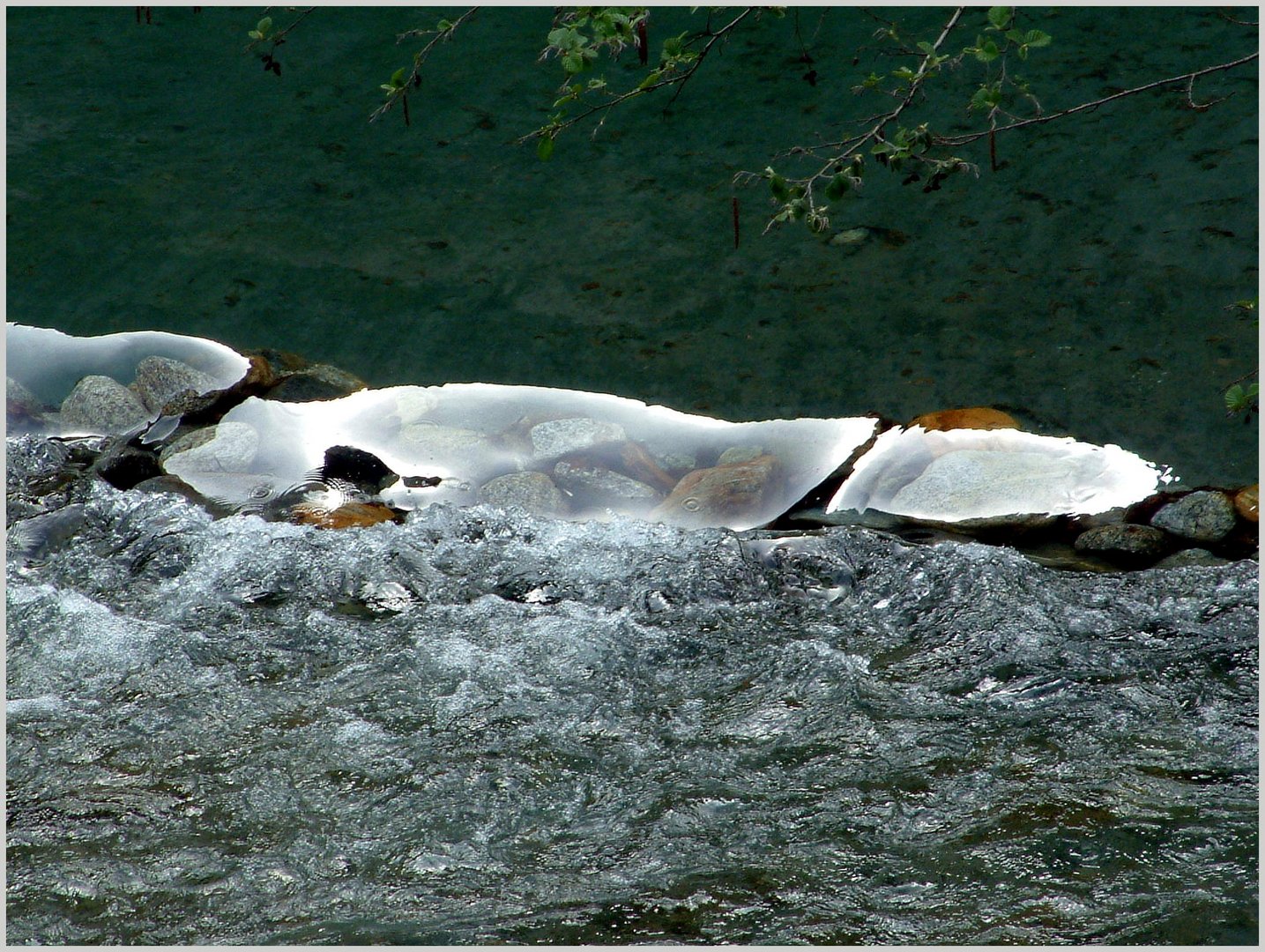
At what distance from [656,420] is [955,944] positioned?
268 centimetres

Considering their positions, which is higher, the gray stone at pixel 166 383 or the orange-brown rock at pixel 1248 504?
the gray stone at pixel 166 383

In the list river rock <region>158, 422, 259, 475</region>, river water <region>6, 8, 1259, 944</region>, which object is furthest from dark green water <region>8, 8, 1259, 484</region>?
river rock <region>158, 422, 259, 475</region>

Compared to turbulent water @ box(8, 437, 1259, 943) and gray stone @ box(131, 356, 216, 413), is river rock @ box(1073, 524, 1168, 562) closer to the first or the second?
turbulent water @ box(8, 437, 1259, 943)

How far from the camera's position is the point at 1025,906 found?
6.29 feet

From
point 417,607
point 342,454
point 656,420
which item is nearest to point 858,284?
point 656,420

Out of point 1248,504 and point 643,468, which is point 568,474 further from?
point 1248,504

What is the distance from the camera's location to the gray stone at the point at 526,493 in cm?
381

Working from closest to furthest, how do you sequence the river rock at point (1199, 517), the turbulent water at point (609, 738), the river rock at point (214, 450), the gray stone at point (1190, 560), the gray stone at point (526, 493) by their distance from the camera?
the turbulent water at point (609, 738) → the gray stone at point (1190, 560) → the river rock at point (1199, 517) → the gray stone at point (526, 493) → the river rock at point (214, 450)

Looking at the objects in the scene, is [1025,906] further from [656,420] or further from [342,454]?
[342,454]

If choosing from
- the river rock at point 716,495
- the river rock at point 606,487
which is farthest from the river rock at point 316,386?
the river rock at point 716,495

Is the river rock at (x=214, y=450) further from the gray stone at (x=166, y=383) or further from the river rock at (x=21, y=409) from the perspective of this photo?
the river rock at (x=21, y=409)

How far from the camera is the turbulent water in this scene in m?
1.98

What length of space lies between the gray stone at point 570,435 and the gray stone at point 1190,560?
73.9 inches

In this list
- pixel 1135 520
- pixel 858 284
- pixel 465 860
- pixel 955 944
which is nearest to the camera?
pixel 955 944
